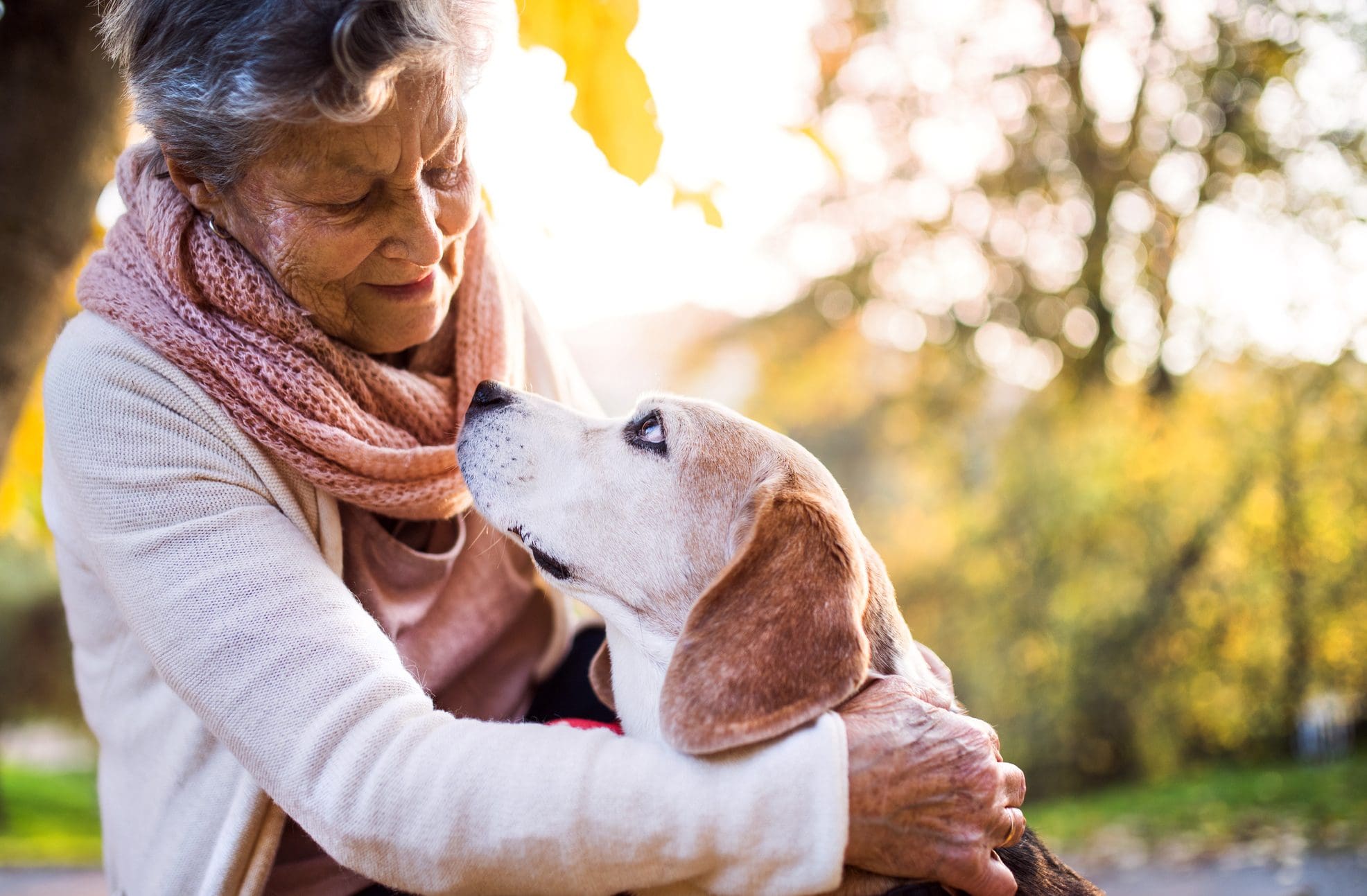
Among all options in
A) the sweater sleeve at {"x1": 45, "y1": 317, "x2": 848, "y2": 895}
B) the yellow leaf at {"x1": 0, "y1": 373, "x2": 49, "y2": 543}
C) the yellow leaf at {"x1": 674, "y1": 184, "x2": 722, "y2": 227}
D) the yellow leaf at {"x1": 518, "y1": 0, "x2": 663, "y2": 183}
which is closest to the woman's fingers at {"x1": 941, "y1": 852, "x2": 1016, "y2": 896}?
the sweater sleeve at {"x1": 45, "y1": 317, "x2": 848, "y2": 895}

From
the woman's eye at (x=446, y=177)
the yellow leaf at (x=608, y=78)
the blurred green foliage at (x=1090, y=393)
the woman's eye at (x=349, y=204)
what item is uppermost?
the yellow leaf at (x=608, y=78)

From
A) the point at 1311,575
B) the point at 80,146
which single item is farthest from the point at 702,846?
the point at 1311,575

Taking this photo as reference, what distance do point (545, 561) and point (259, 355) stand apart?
0.61 meters

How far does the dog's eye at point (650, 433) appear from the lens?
198 cm

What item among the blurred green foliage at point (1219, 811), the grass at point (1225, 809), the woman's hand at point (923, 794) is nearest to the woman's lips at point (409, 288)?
the woman's hand at point (923, 794)

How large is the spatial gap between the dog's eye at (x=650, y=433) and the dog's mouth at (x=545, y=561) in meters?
0.28

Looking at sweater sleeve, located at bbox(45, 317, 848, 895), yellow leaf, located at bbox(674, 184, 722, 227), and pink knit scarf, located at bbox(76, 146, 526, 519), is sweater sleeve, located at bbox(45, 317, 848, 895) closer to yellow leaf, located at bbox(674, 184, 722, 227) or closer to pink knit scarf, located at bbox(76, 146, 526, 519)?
pink knit scarf, located at bbox(76, 146, 526, 519)

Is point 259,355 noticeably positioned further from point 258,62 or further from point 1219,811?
point 1219,811

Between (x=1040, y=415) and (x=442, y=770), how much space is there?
7.84m

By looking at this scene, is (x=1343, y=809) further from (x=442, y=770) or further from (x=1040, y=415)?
(x=442, y=770)

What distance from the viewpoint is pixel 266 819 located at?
65.9 inches

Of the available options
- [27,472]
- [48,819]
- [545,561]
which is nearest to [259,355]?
[545,561]

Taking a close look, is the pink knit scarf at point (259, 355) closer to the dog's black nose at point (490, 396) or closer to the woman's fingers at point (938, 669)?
the dog's black nose at point (490, 396)

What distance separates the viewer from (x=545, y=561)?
6.22 feet
